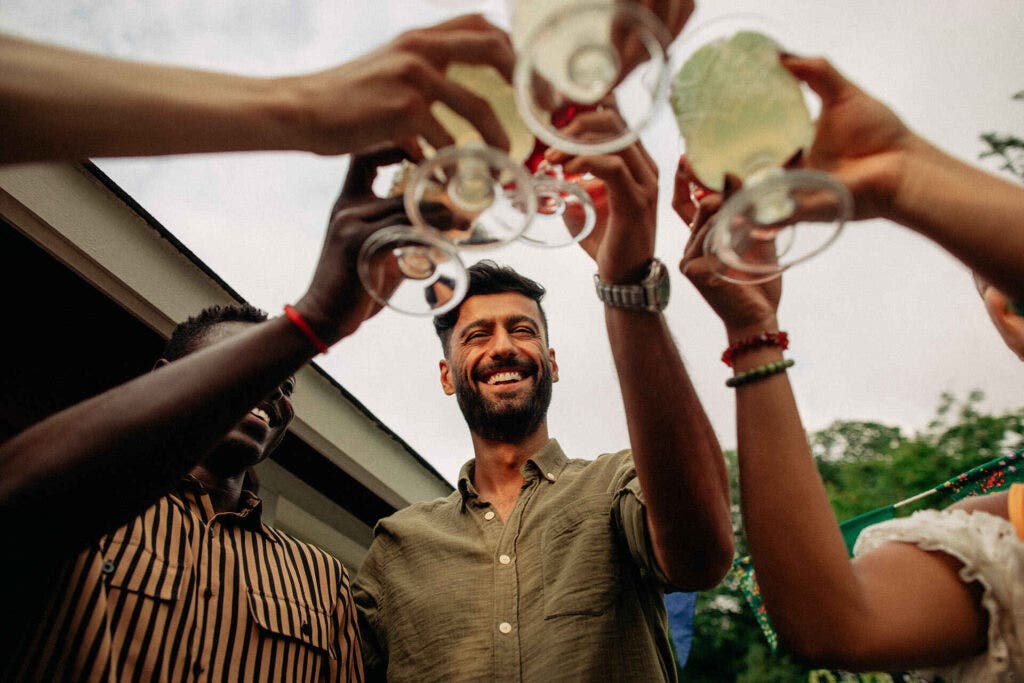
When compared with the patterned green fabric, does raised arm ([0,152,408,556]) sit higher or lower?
lower

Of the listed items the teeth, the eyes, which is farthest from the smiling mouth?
the eyes

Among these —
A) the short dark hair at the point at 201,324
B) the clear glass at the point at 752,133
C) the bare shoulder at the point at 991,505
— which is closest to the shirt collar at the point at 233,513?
the short dark hair at the point at 201,324

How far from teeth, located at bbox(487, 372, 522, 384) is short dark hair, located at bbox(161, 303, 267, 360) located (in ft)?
3.02

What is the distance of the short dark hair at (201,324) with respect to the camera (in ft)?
7.72

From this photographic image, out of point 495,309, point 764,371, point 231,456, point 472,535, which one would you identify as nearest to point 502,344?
point 495,309

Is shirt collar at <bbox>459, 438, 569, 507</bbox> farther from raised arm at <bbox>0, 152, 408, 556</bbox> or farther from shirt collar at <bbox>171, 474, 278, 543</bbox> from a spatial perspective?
raised arm at <bbox>0, 152, 408, 556</bbox>

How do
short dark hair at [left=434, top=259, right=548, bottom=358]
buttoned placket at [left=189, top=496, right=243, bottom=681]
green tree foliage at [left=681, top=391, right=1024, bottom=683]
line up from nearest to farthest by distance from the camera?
buttoned placket at [left=189, top=496, right=243, bottom=681]
short dark hair at [left=434, top=259, right=548, bottom=358]
green tree foliage at [left=681, top=391, right=1024, bottom=683]

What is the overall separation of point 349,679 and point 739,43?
1.84m

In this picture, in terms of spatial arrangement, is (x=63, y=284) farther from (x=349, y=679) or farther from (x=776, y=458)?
(x=776, y=458)

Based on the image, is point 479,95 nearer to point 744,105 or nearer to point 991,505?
point 744,105

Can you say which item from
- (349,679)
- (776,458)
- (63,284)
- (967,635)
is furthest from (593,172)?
(63,284)

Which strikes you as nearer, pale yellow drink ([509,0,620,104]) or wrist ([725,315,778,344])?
pale yellow drink ([509,0,620,104])

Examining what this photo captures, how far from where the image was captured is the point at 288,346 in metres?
1.34

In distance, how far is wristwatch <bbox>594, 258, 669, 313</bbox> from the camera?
1.57m
